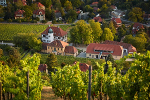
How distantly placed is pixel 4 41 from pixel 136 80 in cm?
3556

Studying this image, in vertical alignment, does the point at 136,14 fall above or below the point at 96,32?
above

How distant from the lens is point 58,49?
38.2 meters

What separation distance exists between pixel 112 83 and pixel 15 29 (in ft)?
130

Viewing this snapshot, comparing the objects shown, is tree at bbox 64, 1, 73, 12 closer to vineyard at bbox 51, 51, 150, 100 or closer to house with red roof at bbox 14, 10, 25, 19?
house with red roof at bbox 14, 10, 25, 19

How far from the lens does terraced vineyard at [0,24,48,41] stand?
4709 cm

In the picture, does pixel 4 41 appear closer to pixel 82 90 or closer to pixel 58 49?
pixel 58 49

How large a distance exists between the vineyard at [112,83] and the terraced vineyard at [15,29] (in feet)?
108

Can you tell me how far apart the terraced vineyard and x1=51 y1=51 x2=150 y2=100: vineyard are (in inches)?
1294

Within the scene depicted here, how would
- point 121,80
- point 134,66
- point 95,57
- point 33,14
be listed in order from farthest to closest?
1. point 33,14
2. point 95,57
3. point 121,80
4. point 134,66

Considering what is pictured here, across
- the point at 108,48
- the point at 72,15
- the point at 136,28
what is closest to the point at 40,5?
the point at 72,15

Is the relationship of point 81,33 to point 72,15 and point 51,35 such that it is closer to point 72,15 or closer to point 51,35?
point 51,35

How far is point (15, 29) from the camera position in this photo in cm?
5044

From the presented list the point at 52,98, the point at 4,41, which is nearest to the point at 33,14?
the point at 4,41

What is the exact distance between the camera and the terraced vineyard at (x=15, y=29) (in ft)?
155
